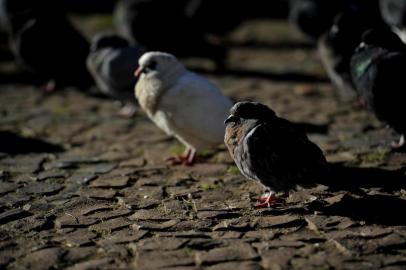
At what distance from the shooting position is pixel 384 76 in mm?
6211


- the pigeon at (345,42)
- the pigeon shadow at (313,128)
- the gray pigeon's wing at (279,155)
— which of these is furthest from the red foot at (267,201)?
the pigeon at (345,42)

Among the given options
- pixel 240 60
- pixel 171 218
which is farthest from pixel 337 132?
pixel 240 60

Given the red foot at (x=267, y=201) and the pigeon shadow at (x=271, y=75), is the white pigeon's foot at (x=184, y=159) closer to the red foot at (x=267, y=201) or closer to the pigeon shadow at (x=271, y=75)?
the red foot at (x=267, y=201)

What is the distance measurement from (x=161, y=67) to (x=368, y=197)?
242cm

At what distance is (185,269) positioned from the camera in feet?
13.2

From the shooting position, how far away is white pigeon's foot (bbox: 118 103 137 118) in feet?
27.7

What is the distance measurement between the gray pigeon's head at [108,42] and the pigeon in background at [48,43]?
32.2 inches

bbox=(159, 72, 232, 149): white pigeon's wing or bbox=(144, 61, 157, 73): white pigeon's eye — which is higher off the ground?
bbox=(144, 61, 157, 73): white pigeon's eye

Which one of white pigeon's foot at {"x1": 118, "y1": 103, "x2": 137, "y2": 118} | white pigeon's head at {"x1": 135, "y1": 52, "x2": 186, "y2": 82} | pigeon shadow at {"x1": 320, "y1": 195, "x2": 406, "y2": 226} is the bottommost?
pigeon shadow at {"x1": 320, "y1": 195, "x2": 406, "y2": 226}

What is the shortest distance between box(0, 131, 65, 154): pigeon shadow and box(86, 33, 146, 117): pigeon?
1.24 metres

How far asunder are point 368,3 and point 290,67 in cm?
205

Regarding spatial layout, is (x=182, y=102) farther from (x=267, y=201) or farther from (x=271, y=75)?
(x=271, y=75)

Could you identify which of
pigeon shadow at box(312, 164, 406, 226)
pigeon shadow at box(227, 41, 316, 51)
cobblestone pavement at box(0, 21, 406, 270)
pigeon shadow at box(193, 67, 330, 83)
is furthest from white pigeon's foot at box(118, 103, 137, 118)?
pigeon shadow at box(227, 41, 316, 51)

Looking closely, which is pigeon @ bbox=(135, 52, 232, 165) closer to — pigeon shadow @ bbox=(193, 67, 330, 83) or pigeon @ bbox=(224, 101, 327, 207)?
pigeon @ bbox=(224, 101, 327, 207)
